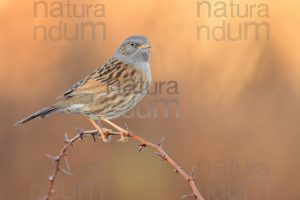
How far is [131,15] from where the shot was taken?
38.8 ft

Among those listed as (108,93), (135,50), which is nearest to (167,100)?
(135,50)

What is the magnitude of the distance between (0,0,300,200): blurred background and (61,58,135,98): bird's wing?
3.13 meters

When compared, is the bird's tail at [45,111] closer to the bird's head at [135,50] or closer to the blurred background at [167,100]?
the bird's head at [135,50]

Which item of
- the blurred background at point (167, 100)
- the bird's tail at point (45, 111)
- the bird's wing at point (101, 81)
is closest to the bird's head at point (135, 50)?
the bird's wing at point (101, 81)

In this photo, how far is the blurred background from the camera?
9.93 meters

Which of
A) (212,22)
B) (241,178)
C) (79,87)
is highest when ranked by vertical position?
(212,22)

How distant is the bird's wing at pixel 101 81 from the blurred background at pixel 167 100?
3.13m

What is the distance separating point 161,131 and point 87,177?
4.56 feet

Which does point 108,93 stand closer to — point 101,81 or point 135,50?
→ point 101,81

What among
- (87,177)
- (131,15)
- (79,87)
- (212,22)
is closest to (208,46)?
(212,22)

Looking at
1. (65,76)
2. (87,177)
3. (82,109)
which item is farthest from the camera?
(65,76)

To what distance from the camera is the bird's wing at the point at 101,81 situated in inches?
257

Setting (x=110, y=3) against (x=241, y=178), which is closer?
(x=241, y=178)

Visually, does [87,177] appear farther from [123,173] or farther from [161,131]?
[161,131]
